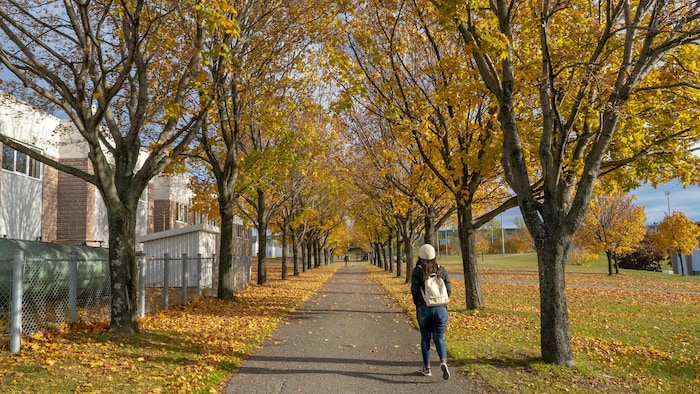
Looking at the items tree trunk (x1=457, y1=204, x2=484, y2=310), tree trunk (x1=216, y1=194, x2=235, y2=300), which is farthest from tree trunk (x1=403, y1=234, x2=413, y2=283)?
tree trunk (x1=216, y1=194, x2=235, y2=300)

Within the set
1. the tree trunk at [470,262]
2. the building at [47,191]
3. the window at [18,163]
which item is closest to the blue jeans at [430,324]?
the tree trunk at [470,262]

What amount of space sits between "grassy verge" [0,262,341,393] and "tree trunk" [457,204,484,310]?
16.9 ft

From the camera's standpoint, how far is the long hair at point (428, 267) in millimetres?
6398

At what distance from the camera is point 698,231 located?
39406 millimetres

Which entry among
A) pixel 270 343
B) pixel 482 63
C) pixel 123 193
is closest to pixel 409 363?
pixel 270 343

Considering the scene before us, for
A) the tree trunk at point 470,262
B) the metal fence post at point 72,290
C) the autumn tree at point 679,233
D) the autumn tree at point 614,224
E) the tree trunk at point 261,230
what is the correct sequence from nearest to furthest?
the metal fence post at point 72,290, the tree trunk at point 470,262, the tree trunk at point 261,230, the autumn tree at point 614,224, the autumn tree at point 679,233

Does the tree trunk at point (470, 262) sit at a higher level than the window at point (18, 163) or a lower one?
lower

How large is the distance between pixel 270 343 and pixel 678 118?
347 inches

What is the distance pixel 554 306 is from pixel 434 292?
1.79m

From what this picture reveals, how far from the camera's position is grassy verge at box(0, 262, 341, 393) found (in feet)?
18.0

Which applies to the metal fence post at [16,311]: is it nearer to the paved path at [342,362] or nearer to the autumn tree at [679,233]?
the paved path at [342,362]

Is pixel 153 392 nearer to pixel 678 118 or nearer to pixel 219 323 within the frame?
pixel 219 323

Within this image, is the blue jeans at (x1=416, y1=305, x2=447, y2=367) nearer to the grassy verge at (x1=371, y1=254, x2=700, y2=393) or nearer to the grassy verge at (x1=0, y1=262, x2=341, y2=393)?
the grassy verge at (x1=371, y1=254, x2=700, y2=393)

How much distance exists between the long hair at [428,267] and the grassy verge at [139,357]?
276 centimetres
